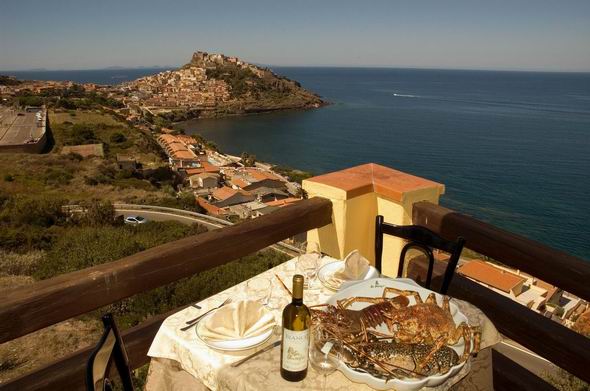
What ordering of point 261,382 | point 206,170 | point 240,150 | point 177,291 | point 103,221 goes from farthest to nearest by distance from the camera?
point 240,150, point 206,170, point 103,221, point 177,291, point 261,382

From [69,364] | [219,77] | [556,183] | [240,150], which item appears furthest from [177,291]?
[219,77]

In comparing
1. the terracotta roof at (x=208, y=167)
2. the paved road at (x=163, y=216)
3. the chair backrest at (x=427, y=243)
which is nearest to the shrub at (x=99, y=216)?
the paved road at (x=163, y=216)

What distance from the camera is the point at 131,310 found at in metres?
6.07

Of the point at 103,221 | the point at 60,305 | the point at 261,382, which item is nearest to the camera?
the point at 261,382

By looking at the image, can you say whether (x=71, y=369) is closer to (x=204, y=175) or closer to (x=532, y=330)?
(x=532, y=330)

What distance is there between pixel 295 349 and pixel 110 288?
0.78 metres

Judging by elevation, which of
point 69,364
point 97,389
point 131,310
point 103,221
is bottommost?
point 103,221

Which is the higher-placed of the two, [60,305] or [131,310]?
[60,305]

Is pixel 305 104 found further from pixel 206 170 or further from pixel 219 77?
pixel 206 170

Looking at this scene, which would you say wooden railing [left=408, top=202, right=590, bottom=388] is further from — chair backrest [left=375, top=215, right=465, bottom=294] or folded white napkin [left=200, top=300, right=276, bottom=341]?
folded white napkin [left=200, top=300, right=276, bottom=341]

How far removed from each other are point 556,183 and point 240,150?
32489mm

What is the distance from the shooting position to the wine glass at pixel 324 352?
39.1 inches

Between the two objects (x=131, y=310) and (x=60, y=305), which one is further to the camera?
(x=131, y=310)

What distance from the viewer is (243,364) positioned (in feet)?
3.56
